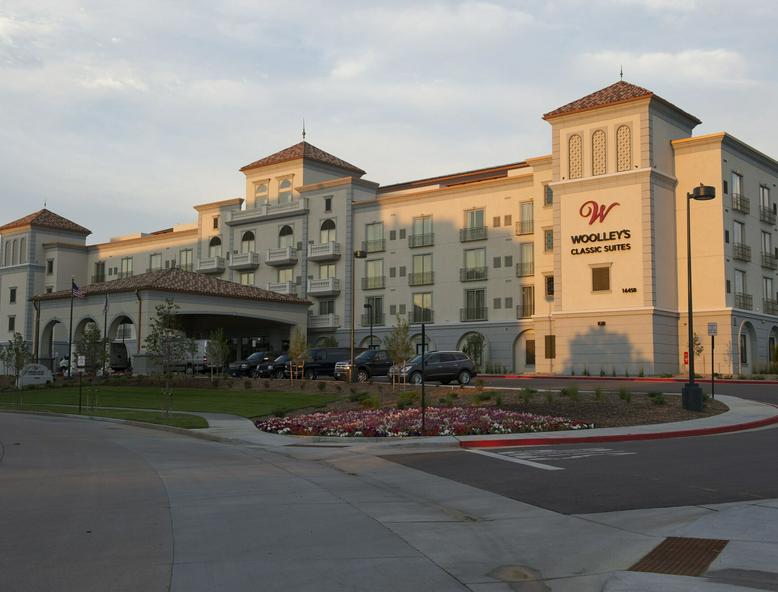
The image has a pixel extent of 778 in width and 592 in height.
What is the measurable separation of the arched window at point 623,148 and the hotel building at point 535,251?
88mm

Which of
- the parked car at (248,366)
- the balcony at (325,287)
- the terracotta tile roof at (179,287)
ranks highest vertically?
the balcony at (325,287)

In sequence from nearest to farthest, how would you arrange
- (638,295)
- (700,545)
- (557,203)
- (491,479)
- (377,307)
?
(700,545) < (491,479) < (638,295) < (557,203) < (377,307)

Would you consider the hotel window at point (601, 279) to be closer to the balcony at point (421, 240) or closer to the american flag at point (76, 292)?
the balcony at point (421, 240)

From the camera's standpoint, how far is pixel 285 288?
69750 mm

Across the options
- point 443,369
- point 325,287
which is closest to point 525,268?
point 325,287

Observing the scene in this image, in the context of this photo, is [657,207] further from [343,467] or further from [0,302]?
[0,302]

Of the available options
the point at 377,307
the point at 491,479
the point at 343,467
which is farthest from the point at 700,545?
the point at 377,307

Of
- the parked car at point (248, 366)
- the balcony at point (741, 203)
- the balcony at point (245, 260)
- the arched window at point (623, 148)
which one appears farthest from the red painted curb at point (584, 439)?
the balcony at point (245, 260)

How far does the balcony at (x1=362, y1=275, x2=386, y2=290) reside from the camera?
66.1 metres

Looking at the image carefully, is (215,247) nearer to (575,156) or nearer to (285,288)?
(285,288)

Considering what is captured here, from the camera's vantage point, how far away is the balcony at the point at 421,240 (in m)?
63.4

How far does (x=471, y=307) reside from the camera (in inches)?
2404

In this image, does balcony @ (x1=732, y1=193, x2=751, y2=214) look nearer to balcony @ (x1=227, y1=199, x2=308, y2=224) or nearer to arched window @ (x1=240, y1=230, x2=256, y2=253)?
balcony @ (x1=227, y1=199, x2=308, y2=224)

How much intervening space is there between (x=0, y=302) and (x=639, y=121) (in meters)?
70.3
